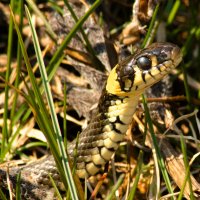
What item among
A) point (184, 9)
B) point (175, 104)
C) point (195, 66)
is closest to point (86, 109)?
point (175, 104)

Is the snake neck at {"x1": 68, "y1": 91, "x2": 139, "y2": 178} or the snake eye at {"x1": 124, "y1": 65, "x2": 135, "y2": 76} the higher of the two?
the snake eye at {"x1": 124, "y1": 65, "x2": 135, "y2": 76}

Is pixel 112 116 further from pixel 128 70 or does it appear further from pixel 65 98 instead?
pixel 65 98

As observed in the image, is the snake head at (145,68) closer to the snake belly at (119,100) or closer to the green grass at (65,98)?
the snake belly at (119,100)

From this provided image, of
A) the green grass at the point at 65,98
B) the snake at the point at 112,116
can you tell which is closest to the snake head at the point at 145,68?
the snake at the point at 112,116

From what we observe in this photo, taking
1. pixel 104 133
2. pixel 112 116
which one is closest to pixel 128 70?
pixel 112 116

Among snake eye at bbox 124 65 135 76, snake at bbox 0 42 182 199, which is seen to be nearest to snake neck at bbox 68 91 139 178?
snake at bbox 0 42 182 199

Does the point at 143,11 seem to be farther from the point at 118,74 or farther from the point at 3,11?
the point at 3,11

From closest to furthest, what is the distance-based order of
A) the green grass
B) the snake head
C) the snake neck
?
the green grass < the snake head < the snake neck

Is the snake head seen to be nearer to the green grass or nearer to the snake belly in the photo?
the snake belly

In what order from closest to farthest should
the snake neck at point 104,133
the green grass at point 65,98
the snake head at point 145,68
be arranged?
the green grass at point 65,98 → the snake head at point 145,68 → the snake neck at point 104,133
